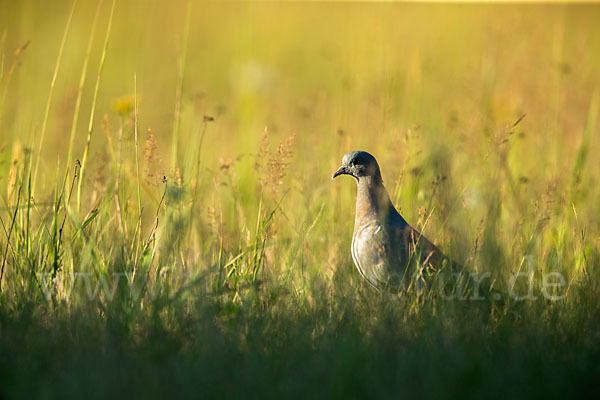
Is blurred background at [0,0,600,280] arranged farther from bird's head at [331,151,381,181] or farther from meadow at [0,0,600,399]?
bird's head at [331,151,381,181]

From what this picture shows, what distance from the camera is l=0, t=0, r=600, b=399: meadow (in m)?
2.49

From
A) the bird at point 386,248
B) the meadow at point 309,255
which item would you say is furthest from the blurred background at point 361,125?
the bird at point 386,248

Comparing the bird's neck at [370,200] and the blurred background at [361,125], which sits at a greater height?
the blurred background at [361,125]

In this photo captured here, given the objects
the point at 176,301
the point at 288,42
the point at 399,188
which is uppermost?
the point at 288,42

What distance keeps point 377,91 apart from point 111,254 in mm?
3025

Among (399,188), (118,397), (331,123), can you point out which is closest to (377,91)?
(331,123)

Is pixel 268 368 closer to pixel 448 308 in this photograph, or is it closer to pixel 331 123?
pixel 448 308

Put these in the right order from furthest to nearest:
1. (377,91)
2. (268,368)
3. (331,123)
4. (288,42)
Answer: (288,42)
(331,123)
(377,91)
(268,368)

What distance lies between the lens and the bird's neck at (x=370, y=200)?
3654 mm

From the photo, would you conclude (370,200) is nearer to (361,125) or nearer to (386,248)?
(386,248)

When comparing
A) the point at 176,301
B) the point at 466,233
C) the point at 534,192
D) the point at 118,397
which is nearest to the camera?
the point at 118,397

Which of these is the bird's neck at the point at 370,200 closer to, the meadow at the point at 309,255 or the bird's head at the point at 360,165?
the bird's head at the point at 360,165

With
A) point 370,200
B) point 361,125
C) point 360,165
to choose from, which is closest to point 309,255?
point 370,200

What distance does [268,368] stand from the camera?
2.52m
